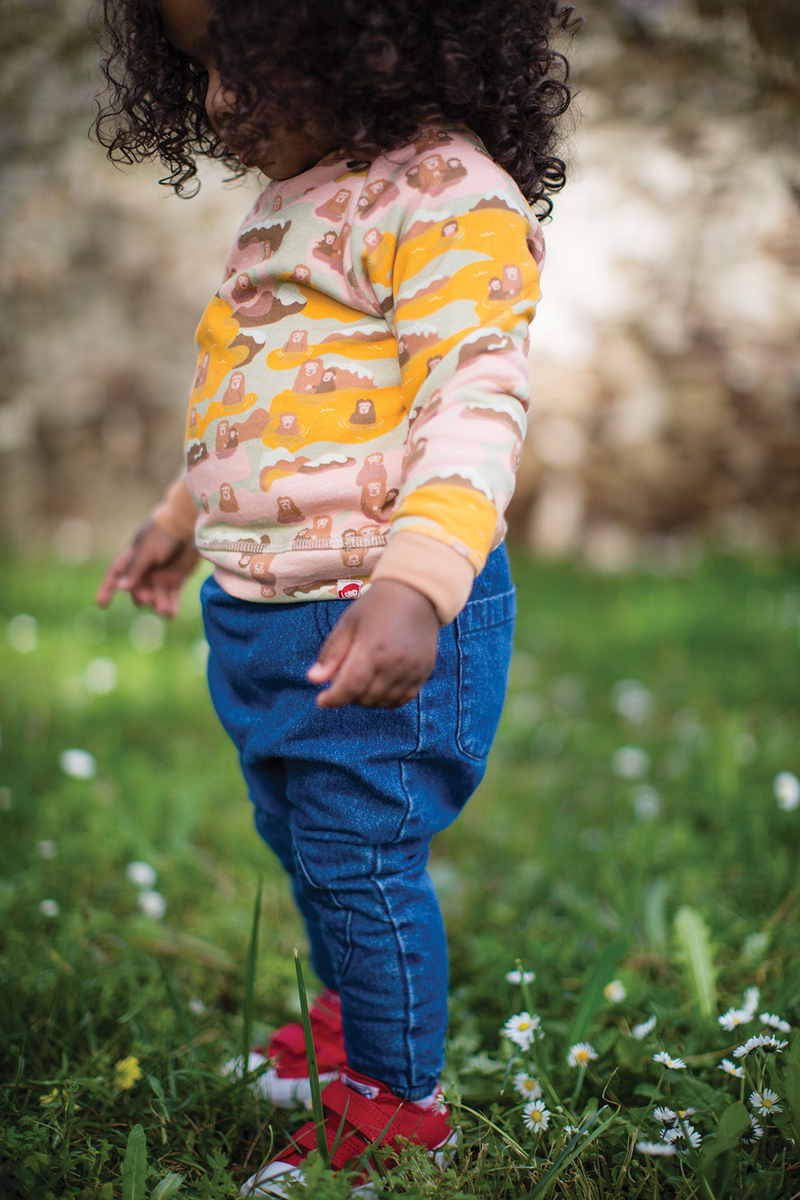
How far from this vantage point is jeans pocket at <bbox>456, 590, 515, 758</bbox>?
112 centimetres

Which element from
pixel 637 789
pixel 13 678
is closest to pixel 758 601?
pixel 637 789

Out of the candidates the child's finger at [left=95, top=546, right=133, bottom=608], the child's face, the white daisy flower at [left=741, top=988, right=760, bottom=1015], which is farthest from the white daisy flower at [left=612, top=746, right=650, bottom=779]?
the child's face

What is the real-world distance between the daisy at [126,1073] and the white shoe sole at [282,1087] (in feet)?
0.42

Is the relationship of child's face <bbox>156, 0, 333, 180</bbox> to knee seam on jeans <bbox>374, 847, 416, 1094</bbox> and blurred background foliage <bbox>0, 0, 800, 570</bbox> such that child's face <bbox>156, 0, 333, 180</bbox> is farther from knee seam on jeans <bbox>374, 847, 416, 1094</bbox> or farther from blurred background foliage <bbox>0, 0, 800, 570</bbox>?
blurred background foliage <bbox>0, 0, 800, 570</bbox>

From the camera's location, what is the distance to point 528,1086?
1168mm

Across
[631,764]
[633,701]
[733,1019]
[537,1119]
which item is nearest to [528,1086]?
[537,1119]

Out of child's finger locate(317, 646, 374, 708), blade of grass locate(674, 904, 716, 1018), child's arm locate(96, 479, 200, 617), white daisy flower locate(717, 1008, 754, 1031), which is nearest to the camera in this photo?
child's finger locate(317, 646, 374, 708)

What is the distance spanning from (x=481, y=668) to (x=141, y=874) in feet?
2.99

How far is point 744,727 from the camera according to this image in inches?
99.8

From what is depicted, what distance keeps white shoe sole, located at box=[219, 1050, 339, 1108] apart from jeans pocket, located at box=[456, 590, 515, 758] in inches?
20.3

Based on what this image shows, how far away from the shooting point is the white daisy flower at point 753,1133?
106 cm

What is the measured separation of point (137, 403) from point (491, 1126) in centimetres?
369

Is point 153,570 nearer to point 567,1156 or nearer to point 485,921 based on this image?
point 485,921

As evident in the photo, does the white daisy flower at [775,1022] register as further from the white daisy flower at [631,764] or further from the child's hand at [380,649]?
the white daisy flower at [631,764]
